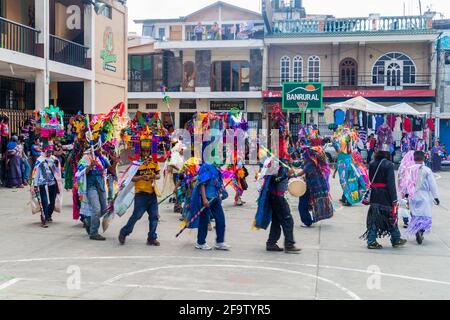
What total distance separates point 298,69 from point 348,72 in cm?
291

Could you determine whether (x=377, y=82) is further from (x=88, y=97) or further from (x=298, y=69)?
(x=88, y=97)

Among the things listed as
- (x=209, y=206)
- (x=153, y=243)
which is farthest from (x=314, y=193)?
(x=153, y=243)

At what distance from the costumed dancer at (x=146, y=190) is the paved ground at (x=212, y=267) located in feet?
0.85

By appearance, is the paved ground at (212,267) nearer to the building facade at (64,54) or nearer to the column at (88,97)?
the building facade at (64,54)

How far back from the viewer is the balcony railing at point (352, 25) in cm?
3306

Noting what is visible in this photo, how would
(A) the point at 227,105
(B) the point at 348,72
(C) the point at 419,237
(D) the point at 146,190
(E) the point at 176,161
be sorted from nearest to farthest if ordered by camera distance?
(D) the point at 146,190, (C) the point at 419,237, (E) the point at 176,161, (B) the point at 348,72, (A) the point at 227,105

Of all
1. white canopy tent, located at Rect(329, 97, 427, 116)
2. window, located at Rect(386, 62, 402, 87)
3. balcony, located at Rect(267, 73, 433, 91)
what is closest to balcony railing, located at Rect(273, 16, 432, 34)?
window, located at Rect(386, 62, 402, 87)

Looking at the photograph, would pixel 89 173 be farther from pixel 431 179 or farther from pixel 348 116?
pixel 348 116

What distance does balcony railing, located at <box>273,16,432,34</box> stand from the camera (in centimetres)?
3306

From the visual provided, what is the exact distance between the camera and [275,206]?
8.66 m

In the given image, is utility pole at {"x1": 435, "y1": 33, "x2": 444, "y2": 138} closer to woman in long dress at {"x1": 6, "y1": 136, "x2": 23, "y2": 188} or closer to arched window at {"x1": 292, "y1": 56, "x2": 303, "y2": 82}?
arched window at {"x1": 292, "y1": 56, "x2": 303, "y2": 82}
